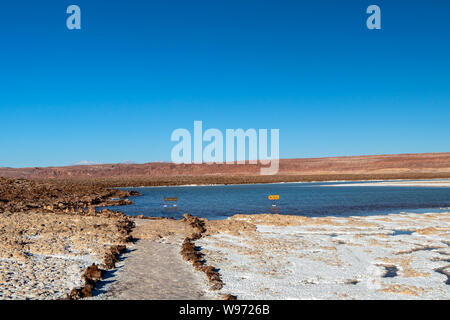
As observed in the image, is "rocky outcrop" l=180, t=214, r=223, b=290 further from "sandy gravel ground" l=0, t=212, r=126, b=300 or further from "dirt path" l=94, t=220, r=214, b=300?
"sandy gravel ground" l=0, t=212, r=126, b=300

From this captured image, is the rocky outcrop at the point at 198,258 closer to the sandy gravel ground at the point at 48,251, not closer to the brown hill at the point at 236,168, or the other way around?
the sandy gravel ground at the point at 48,251

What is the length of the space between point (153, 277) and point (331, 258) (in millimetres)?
5108

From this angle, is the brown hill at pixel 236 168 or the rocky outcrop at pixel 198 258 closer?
the rocky outcrop at pixel 198 258

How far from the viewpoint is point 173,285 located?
819cm

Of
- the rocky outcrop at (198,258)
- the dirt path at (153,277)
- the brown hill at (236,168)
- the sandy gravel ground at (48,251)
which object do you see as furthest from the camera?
the brown hill at (236,168)

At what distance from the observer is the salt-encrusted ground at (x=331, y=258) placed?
8.00 m

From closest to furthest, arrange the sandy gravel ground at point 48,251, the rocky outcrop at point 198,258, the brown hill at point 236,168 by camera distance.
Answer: the sandy gravel ground at point 48,251
the rocky outcrop at point 198,258
the brown hill at point 236,168

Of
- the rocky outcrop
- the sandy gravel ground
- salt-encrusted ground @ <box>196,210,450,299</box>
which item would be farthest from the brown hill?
the rocky outcrop

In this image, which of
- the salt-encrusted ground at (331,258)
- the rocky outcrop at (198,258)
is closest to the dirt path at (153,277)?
the rocky outcrop at (198,258)

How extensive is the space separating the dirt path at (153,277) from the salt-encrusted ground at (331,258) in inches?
29.7

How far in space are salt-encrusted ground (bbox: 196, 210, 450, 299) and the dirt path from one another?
2.48ft
